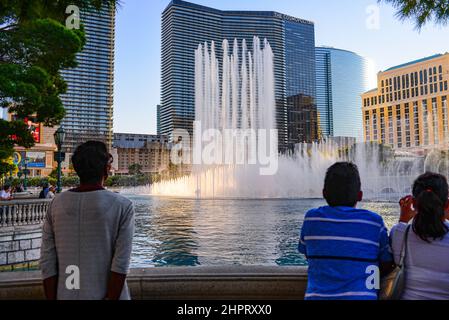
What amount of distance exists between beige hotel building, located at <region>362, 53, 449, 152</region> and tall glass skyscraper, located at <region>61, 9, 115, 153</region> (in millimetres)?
74193

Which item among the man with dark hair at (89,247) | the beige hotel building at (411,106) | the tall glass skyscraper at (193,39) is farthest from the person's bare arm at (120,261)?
the beige hotel building at (411,106)

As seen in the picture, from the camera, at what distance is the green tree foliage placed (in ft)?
31.0

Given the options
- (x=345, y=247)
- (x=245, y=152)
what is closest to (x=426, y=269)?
(x=345, y=247)

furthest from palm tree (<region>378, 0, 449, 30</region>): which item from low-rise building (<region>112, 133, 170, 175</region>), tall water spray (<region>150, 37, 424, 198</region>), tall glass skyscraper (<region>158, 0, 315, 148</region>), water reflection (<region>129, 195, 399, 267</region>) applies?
low-rise building (<region>112, 133, 170, 175</region>)

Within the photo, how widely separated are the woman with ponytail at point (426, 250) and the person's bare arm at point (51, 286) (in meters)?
1.97

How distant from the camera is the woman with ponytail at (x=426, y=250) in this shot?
216 cm

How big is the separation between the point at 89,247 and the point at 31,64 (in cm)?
1080

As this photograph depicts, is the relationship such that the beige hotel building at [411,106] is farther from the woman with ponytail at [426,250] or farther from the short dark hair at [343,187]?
the short dark hair at [343,187]

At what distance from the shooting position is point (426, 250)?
2.19 meters

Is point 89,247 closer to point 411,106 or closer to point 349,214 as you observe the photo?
point 349,214

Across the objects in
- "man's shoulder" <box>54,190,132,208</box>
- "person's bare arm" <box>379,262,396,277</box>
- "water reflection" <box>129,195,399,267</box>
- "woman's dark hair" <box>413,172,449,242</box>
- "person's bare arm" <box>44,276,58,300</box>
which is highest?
"man's shoulder" <box>54,190,132,208</box>

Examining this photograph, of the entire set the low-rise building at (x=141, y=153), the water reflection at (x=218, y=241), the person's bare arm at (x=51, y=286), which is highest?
the low-rise building at (x=141, y=153)

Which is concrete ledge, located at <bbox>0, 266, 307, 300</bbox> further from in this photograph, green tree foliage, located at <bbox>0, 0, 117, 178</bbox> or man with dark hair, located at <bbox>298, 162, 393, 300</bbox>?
green tree foliage, located at <bbox>0, 0, 117, 178</bbox>

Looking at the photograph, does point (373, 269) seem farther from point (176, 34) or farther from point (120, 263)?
point (176, 34)
